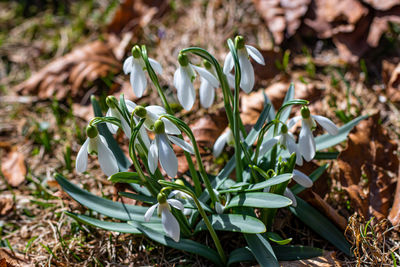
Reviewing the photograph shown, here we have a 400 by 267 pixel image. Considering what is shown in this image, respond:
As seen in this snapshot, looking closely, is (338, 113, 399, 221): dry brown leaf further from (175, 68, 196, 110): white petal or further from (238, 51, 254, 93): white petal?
(175, 68, 196, 110): white petal

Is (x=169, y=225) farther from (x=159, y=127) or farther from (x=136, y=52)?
(x=136, y=52)

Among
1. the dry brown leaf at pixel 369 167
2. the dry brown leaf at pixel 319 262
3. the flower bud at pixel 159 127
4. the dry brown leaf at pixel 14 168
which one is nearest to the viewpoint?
the flower bud at pixel 159 127

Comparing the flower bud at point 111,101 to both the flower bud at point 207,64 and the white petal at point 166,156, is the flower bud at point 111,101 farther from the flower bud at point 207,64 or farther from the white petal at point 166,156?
the flower bud at point 207,64

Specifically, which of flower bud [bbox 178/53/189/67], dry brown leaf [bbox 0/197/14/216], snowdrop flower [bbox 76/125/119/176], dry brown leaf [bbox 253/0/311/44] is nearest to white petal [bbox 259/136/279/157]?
flower bud [bbox 178/53/189/67]

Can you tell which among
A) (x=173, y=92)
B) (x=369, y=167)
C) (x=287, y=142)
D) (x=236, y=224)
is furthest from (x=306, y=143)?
(x=173, y=92)

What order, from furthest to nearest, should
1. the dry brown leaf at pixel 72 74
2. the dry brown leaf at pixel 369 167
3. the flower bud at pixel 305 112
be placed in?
the dry brown leaf at pixel 72 74
the dry brown leaf at pixel 369 167
the flower bud at pixel 305 112

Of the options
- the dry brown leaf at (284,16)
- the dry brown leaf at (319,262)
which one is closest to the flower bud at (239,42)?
the dry brown leaf at (319,262)
